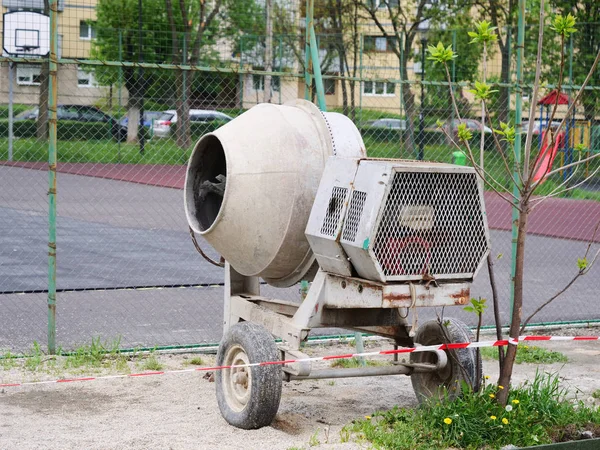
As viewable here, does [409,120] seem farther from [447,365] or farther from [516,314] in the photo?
[516,314]

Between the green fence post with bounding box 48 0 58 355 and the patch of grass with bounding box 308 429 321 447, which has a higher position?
the green fence post with bounding box 48 0 58 355

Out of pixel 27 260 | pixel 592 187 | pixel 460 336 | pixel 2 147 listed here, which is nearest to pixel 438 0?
pixel 592 187

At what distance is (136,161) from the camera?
18.2m

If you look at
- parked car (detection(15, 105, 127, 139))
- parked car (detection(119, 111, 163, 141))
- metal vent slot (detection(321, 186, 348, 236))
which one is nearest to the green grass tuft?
metal vent slot (detection(321, 186, 348, 236))

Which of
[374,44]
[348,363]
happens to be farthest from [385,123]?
[348,363]

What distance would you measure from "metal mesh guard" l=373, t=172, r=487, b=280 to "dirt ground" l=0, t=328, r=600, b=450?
1.08m

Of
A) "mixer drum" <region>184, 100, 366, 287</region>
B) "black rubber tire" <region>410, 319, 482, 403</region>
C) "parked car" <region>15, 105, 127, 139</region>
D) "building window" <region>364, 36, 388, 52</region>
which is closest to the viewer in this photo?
"mixer drum" <region>184, 100, 366, 287</region>

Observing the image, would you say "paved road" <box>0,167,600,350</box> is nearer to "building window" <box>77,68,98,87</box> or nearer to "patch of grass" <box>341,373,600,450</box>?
"building window" <box>77,68,98,87</box>

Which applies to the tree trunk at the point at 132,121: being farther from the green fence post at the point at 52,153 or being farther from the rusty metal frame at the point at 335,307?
the rusty metal frame at the point at 335,307

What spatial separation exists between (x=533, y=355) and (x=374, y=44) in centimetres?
2135

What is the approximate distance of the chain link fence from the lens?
935 cm

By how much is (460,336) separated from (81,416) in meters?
2.42

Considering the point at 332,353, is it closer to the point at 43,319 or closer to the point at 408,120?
the point at 43,319

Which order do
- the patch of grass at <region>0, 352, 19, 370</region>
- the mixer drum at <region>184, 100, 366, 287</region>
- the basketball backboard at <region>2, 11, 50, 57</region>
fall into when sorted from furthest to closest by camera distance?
the basketball backboard at <region>2, 11, 50, 57</region> < the patch of grass at <region>0, 352, 19, 370</region> < the mixer drum at <region>184, 100, 366, 287</region>
